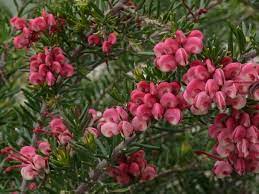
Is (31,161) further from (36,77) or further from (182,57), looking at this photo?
(182,57)

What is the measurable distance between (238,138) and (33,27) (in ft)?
1.59

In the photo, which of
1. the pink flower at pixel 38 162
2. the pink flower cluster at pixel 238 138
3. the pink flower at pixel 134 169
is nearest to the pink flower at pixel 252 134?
the pink flower cluster at pixel 238 138

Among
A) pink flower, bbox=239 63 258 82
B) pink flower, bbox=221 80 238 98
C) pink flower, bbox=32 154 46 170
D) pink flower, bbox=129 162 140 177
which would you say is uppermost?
pink flower, bbox=239 63 258 82

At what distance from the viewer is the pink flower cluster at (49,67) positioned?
3.10 feet

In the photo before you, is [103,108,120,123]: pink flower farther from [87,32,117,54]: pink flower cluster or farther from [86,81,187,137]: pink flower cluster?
[87,32,117,54]: pink flower cluster

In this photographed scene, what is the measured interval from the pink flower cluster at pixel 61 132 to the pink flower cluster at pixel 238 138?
26 centimetres

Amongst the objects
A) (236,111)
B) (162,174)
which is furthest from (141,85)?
(162,174)

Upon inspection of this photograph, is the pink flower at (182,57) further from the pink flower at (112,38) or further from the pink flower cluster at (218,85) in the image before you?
the pink flower at (112,38)

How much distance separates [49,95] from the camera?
1.01 meters

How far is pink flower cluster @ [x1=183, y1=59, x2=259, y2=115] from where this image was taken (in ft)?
2.17

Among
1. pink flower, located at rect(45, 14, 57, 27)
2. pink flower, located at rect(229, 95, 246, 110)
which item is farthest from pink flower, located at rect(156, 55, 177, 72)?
pink flower, located at rect(45, 14, 57, 27)

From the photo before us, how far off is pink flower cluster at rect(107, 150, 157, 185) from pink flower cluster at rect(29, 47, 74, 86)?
0.69 ft

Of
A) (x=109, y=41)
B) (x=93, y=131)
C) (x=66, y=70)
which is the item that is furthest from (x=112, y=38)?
(x=93, y=131)

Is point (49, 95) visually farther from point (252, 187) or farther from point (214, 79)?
point (252, 187)
